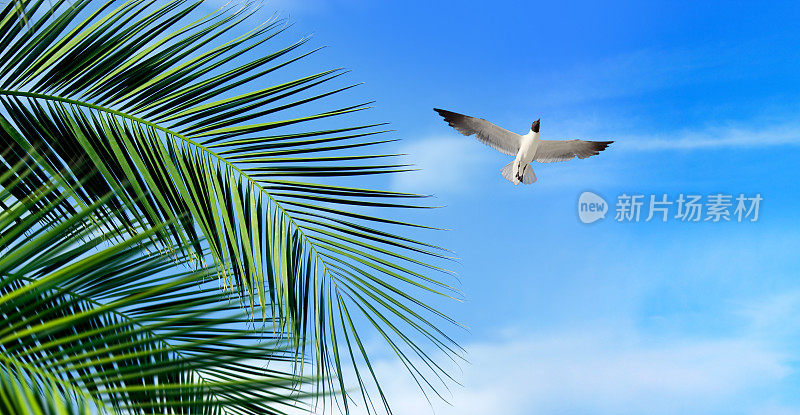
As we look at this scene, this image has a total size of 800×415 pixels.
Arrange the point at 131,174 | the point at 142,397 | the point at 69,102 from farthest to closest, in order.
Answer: the point at 69,102
the point at 131,174
the point at 142,397

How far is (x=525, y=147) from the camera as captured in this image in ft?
27.9

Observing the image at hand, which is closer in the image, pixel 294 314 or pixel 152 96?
pixel 294 314

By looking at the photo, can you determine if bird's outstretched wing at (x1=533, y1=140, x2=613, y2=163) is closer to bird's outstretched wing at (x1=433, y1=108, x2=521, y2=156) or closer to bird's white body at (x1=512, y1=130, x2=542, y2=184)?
bird's white body at (x1=512, y1=130, x2=542, y2=184)

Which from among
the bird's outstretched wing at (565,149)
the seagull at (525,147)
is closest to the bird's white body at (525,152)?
the seagull at (525,147)

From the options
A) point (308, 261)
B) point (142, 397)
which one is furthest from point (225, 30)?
point (142, 397)

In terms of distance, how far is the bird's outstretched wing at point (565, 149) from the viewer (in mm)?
8469

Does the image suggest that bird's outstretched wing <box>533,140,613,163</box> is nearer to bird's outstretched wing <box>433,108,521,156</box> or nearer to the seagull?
the seagull

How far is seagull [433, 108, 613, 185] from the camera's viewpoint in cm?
839

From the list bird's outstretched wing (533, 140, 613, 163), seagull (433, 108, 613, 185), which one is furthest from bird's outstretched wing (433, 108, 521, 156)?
bird's outstretched wing (533, 140, 613, 163)

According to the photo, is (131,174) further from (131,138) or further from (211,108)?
(211,108)

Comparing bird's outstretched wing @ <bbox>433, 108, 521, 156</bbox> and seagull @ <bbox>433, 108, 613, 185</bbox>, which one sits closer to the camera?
bird's outstretched wing @ <bbox>433, 108, 521, 156</bbox>

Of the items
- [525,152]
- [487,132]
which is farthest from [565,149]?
[487,132]

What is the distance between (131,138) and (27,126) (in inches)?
12.7

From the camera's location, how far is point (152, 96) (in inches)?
91.7
